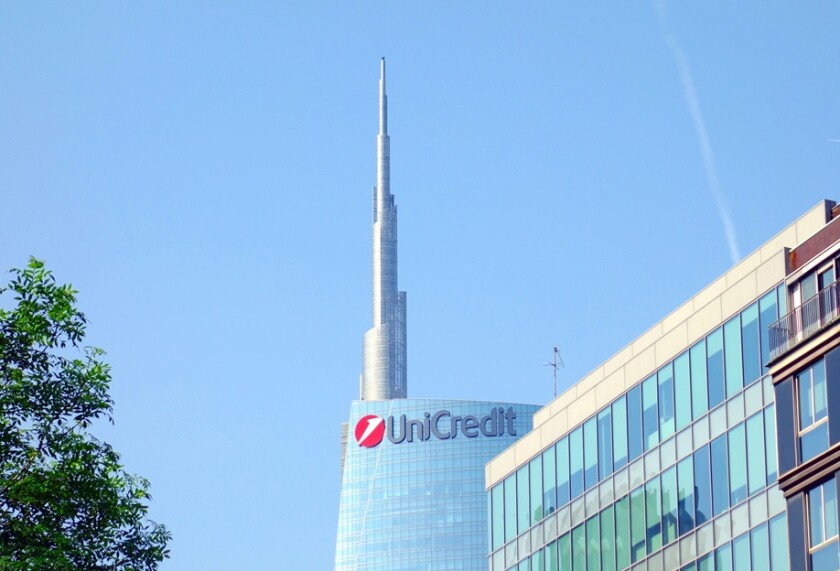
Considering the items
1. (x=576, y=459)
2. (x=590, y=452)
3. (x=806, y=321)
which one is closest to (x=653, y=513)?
(x=590, y=452)

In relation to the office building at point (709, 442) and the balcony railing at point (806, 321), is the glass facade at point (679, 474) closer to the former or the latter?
the office building at point (709, 442)

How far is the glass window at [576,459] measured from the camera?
77312mm

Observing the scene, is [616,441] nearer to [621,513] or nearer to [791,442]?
[621,513]

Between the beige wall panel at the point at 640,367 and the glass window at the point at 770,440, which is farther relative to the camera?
the beige wall panel at the point at 640,367

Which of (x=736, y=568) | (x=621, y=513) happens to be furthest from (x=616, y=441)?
(x=736, y=568)

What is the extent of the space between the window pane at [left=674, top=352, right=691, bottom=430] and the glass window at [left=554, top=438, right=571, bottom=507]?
31.1 feet

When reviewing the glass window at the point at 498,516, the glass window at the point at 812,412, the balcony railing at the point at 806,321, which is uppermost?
the glass window at the point at 498,516

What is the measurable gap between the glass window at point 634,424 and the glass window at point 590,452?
2853 millimetres

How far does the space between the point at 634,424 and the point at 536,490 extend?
9.10 metres

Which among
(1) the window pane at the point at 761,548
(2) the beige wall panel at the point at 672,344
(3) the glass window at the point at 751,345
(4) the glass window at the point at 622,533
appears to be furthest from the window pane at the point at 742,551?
(2) the beige wall panel at the point at 672,344

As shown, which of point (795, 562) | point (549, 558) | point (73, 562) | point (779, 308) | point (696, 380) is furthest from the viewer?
point (549, 558)

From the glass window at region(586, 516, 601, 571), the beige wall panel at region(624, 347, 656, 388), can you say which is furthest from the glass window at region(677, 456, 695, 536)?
the glass window at region(586, 516, 601, 571)

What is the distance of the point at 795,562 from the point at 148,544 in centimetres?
1846

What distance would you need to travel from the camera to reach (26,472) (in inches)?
2009
